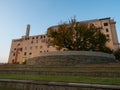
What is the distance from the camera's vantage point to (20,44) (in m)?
74.9

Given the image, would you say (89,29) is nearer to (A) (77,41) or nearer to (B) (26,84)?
(A) (77,41)

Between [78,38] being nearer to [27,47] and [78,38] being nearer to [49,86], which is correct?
[49,86]

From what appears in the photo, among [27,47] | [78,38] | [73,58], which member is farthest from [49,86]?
[27,47]

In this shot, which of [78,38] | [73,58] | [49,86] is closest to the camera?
[49,86]

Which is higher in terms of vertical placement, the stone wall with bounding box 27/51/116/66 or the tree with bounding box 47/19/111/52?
the tree with bounding box 47/19/111/52

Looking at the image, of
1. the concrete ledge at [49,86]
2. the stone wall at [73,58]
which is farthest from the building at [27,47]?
the concrete ledge at [49,86]

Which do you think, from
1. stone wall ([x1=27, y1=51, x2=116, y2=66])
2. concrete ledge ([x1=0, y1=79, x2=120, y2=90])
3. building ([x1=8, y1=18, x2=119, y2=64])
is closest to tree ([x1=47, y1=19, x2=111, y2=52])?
stone wall ([x1=27, y1=51, x2=116, y2=66])

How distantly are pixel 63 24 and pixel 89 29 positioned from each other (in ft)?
21.4

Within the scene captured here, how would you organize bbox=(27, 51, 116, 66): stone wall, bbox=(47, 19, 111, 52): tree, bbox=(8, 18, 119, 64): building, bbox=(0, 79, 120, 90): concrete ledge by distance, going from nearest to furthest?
bbox=(0, 79, 120, 90): concrete ledge, bbox=(27, 51, 116, 66): stone wall, bbox=(47, 19, 111, 52): tree, bbox=(8, 18, 119, 64): building

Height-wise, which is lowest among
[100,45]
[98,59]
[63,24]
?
[98,59]

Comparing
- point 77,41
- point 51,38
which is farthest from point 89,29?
point 51,38

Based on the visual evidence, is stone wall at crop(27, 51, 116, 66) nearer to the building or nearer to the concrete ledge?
the concrete ledge

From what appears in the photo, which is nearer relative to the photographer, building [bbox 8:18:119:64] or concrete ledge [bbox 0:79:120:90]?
concrete ledge [bbox 0:79:120:90]

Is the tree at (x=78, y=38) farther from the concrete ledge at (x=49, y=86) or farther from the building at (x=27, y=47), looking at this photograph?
the building at (x=27, y=47)
